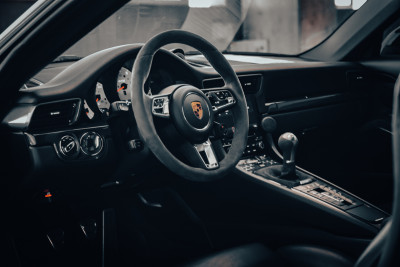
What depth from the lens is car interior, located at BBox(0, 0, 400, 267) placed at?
1.42 metres

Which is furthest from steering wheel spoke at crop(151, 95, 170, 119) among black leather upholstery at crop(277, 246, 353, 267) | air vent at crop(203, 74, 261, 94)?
air vent at crop(203, 74, 261, 94)

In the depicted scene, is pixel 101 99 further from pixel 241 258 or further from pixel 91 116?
pixel 241 258

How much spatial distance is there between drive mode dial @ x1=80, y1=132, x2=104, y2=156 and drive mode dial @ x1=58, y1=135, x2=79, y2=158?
0.10 feet

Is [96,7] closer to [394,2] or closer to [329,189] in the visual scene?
[329,189]

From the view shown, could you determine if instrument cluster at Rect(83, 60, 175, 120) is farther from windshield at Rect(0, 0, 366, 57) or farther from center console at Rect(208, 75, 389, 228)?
windshield at Rect(0, 0, 366, 57)

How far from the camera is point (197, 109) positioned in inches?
59.6

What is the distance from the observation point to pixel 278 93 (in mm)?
2543

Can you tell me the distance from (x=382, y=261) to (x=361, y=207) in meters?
1.66

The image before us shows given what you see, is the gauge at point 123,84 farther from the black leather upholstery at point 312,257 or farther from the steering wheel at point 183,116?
the black leather upholstery at point 312,257

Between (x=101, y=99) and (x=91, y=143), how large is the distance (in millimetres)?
169

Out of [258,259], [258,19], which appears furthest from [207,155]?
[258,19]

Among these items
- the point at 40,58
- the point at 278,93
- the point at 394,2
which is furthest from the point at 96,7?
the point at 394,2

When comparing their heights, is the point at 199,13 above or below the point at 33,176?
above

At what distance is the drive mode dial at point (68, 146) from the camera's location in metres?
1.51
